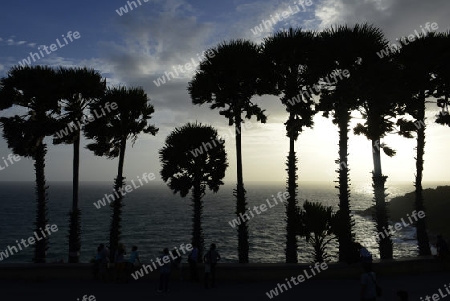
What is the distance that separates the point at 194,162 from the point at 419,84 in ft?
50.6

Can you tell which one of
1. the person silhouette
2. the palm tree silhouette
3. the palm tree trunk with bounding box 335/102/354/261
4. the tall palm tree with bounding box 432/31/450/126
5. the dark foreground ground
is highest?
the tall palm tree with bounding box 432/31/450/126

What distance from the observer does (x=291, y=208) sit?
1911 centimetres

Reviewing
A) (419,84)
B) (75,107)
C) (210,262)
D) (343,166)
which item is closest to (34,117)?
(75,107)

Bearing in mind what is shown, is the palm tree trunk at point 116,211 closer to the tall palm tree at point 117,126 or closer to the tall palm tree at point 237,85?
the tall palm tree at point 117,126

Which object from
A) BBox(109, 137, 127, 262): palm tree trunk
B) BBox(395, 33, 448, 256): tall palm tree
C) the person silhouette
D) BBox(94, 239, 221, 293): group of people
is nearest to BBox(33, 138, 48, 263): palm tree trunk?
BBox(109, 137, 127, 262): palm tree trunk

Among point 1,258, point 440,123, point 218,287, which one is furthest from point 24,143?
point 1,258

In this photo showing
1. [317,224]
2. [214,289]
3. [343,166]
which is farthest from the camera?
[343,166]

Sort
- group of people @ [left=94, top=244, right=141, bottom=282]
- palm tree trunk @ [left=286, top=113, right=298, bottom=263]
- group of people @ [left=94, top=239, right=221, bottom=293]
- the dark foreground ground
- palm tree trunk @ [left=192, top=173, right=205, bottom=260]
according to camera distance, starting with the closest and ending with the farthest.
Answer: the dark foreground ground
group of people @ [left=94, top=239, right=221, bottom=293]
group of people @ [left=94, top=244, right=141, bottom=282]
palm tree trunk @ [left=286, top=113, right=298, bottom=263]
palm tree trunk @ [left=192, top=173, right=205, bottom=260]

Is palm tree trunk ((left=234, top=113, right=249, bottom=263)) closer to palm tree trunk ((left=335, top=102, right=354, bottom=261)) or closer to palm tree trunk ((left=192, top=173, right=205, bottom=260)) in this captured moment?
palm tree trunk ((left=192, top=173, right=205, bottom=260))

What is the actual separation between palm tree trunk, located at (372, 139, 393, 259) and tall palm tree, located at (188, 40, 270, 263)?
6934mm

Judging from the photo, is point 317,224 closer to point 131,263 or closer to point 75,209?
point 131,263

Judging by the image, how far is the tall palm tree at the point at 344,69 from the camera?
18.0 meters

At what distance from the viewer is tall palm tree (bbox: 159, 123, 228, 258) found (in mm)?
24656

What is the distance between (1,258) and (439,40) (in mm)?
62862
